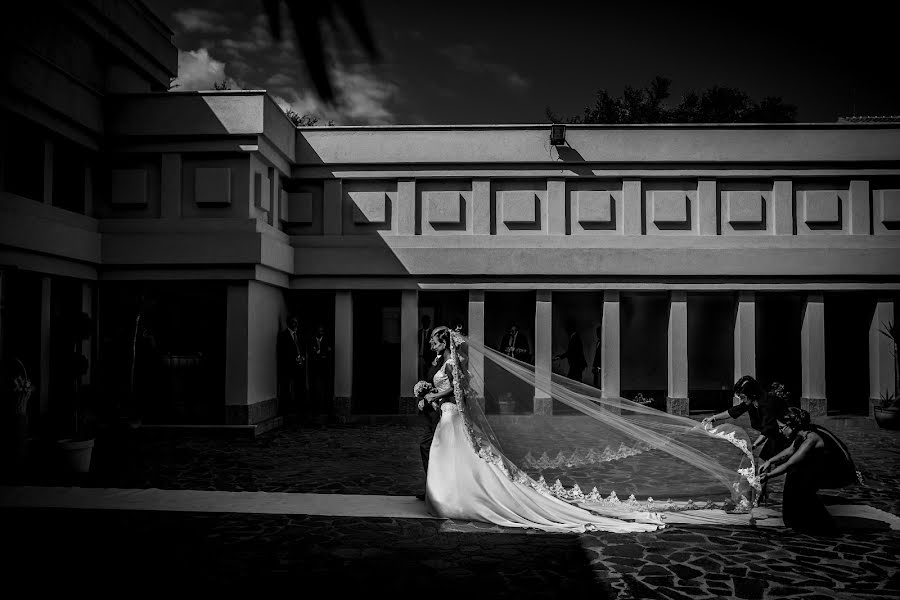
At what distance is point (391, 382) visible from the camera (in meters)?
19.3

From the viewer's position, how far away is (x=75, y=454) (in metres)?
10.1

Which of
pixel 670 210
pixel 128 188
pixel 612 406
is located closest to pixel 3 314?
pixel 128 188

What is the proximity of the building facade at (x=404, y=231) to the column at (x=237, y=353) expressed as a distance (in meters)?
0.05

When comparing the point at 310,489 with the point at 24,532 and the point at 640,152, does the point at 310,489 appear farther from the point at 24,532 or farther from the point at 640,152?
the point at 640,152

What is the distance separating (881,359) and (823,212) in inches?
159

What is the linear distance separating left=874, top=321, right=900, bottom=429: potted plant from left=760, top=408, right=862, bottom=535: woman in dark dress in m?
10.5

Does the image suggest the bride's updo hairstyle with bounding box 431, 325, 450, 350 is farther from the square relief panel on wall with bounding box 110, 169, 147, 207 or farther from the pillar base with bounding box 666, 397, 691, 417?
the pillar base with bounding box 666, 397, 691, 417

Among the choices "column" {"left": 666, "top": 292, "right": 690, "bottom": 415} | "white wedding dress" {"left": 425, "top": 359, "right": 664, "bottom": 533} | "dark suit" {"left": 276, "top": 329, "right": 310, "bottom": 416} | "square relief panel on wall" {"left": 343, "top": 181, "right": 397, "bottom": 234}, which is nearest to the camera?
"white wedding dress" {"left": 425, "top": 359, "right": 664, "bottom": 533}

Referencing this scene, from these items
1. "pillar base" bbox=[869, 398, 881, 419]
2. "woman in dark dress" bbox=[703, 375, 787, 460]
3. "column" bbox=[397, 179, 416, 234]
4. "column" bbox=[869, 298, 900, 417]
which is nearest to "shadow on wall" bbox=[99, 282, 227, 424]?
"column" bbox=[397, 179, 416, 234]

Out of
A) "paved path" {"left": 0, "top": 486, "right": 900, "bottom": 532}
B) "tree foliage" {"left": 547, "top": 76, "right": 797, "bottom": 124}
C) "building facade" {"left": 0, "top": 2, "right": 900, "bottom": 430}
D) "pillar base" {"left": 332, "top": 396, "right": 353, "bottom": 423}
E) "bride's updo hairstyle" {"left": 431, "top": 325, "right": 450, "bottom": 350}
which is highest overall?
"tree foliage" {"left": 547, "top": 76, "right": 797, "bottom": 124}

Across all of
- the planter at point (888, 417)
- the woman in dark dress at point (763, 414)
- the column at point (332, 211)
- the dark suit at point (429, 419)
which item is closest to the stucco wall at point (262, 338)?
the column at point (332, 211)

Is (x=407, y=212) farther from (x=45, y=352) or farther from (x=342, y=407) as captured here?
(x=45, y=352)

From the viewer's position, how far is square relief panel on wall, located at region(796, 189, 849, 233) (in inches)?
679

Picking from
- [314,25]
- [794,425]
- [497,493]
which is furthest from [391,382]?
[314,25]
